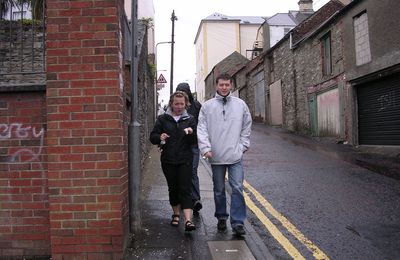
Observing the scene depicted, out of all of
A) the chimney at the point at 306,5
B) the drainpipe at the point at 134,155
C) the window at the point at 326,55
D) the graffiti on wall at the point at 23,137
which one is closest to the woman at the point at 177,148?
the drainpipe at the point at 134,155

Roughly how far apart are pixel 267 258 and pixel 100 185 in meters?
1.80

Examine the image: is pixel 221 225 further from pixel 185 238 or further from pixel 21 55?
pixel 21 55

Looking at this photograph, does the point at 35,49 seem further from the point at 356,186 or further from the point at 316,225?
the point at 356,186

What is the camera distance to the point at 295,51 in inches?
889

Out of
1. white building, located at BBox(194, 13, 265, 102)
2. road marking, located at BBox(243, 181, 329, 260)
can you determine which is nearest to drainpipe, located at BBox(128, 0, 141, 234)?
road marking, located at BBox(243, 181, 329, 260)

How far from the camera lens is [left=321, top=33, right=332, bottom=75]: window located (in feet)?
59.8

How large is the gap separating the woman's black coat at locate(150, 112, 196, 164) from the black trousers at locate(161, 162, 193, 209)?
0.28 feet

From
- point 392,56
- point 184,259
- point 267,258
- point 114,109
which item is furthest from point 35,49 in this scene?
point 392,56

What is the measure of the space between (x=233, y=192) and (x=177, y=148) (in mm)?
837

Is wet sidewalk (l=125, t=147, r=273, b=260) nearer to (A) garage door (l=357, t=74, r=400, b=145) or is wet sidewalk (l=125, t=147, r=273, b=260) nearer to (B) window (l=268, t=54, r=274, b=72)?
(A) garage door (l=357, t=74, r=400, b=145)

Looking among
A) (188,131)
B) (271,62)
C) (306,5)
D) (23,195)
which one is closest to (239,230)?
(188,131)

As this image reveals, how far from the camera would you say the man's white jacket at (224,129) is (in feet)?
17.0

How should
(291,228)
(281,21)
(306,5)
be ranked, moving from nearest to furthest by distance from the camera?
1. (291,228)
2. (306,5)
3. (281,21)

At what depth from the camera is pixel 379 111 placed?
1440cm
